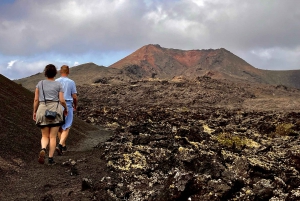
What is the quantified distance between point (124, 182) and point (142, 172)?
80cm

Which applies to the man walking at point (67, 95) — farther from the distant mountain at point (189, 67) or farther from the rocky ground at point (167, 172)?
the distant mountain at point (189, 67)

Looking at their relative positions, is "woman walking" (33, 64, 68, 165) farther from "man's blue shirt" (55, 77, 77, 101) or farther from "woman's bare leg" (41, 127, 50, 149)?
"man's blue shirt" (55, 77, 77, 101)

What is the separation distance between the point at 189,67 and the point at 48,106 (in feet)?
330

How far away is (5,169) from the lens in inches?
278

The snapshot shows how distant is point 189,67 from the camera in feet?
349

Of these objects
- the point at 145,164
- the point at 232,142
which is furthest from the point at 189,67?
the point at 145,164

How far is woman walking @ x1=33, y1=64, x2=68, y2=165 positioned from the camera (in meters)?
7.37

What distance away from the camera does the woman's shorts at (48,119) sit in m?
7.32

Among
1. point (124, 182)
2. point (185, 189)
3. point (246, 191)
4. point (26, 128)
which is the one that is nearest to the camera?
point (185, 189)

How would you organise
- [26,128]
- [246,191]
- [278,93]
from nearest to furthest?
1. [246,191]
2. [26,128]
3. [278,93]

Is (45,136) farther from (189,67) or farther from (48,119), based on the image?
(189,67)

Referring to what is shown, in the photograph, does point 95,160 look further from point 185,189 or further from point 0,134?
point 185,189

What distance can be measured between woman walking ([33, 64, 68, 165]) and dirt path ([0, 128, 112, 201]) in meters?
0.41

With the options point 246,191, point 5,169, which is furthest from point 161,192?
point 5,169
